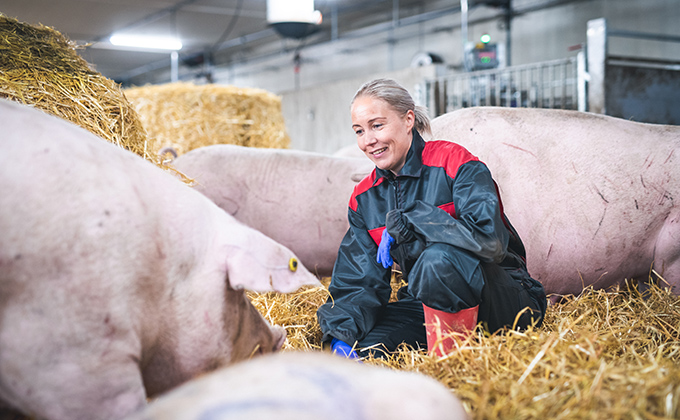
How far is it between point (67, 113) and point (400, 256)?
56.3 inches

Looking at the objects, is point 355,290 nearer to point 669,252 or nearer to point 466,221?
point 466,221

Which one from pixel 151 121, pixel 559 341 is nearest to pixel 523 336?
pixel 559 341

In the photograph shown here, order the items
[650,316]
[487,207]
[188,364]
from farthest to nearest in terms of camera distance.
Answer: [650,316] < [487,207] < [188,364]

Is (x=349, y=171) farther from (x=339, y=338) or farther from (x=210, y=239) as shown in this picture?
(x=210, y=239)

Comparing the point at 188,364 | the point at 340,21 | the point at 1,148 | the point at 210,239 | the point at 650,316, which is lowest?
the point at 650,316

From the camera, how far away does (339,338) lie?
2070 mm

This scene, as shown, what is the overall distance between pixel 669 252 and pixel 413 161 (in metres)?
1.41

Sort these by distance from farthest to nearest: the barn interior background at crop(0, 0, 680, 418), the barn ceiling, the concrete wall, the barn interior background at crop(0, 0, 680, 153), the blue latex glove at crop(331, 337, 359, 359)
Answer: the barn ceiling
the concrete wall
the barn interior background at crop(0, 0, 680, 153)
the blue latex glove at crop(331, 337, 359, 359)
the barn interior background at crop(0, 0, 680, 418)

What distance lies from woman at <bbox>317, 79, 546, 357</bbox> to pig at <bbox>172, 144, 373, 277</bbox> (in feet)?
3.53

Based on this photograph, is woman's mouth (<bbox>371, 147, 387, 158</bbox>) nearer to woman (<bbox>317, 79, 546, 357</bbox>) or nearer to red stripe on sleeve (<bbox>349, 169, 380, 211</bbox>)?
woman (<bbox>317, 79, 546, 357</bbox>)

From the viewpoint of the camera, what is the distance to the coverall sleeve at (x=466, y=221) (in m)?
1.83

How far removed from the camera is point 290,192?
348 cm

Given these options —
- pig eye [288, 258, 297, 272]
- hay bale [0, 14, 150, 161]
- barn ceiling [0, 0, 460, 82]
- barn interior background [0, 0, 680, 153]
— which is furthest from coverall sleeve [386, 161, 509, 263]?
barn ceiling [0, 0, 460, 82]

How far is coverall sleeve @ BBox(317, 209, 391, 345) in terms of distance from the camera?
83.1 inches
